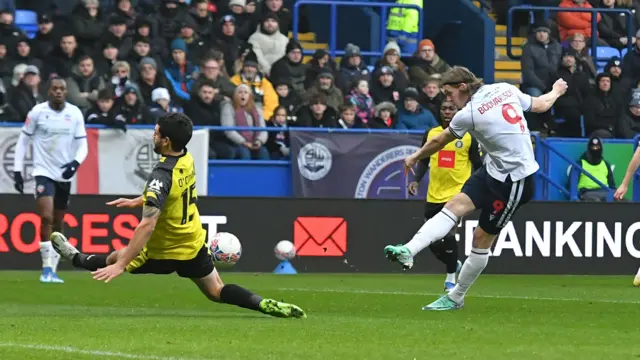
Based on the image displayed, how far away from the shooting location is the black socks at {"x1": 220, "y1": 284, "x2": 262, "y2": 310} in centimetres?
1132

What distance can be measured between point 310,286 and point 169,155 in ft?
19.1

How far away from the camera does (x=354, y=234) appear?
20500mm

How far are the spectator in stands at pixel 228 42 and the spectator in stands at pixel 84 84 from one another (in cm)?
254

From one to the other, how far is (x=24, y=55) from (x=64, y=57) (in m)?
0.61

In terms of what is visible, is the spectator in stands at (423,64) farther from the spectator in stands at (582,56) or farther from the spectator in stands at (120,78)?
the spectator in stands at (120,78)

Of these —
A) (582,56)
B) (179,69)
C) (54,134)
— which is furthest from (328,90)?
(54,134)

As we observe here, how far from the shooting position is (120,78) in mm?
21328

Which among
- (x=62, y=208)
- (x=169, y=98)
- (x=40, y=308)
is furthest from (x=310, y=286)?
(x=169, y=98)

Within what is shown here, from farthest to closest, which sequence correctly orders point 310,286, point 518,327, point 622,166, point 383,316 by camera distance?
point 622,166, point 310,286, point 383,316, point 518,327

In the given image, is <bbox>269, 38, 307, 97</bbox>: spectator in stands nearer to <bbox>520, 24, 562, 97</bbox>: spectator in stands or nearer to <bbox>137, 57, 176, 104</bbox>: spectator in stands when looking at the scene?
<bbox>137, 57, 176, 104</bbox>: spectator in stands

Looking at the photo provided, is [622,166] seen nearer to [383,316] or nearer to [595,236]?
[595,236]

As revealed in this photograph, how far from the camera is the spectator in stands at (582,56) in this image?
25.5 m

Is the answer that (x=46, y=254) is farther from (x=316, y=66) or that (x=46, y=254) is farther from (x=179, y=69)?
(x=316, y=66)

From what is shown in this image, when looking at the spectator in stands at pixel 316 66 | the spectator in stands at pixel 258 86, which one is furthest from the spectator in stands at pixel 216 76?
the spectator in stands at pixel 316 66
